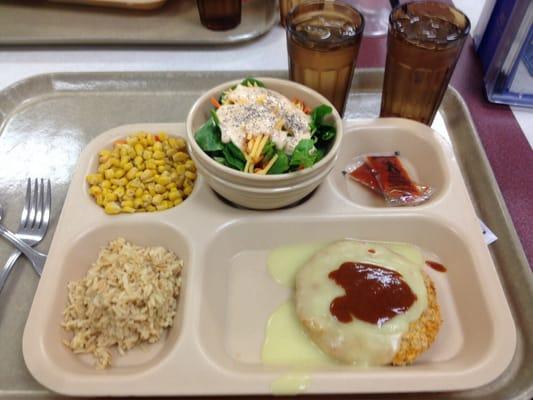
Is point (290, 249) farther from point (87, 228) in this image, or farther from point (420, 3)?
point (420, 3)

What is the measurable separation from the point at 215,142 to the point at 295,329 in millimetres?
588

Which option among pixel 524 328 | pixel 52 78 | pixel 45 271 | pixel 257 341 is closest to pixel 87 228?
pixel 45 271

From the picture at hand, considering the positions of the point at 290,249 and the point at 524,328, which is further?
the point at 290,249

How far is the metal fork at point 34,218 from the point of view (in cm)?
139

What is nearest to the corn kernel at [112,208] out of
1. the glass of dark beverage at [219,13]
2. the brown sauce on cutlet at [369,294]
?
the brown sauce on cutlet at [369,294]

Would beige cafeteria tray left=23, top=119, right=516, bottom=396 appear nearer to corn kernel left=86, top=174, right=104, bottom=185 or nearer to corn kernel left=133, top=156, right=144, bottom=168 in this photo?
corn kernel left=86, top=174, right=104, bottom=185

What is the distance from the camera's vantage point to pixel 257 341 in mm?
1258

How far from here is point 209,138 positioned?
4.44 ft

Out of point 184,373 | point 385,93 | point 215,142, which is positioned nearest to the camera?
point 184,373

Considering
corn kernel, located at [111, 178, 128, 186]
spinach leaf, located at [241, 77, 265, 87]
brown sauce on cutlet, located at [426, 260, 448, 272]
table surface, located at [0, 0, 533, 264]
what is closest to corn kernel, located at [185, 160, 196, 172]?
corn kernel, located at [111, 178, 128, 186]

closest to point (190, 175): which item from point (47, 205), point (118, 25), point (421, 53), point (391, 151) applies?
point (47, 205)

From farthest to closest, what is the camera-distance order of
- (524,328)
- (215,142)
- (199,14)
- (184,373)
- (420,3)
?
(199,14), (420,3), (215,142), (524,328), (184,373)

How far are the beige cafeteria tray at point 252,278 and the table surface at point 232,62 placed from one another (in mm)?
419

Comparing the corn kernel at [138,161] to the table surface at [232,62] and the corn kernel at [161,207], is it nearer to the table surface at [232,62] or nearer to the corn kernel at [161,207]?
the corn kernel at [161,207]
